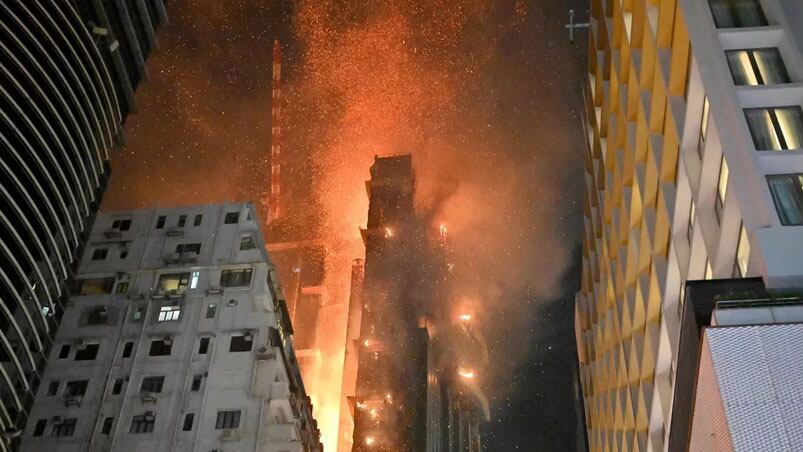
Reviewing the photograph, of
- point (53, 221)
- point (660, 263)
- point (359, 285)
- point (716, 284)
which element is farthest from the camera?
point (359, 285)

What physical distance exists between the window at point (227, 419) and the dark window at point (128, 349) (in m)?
7.75

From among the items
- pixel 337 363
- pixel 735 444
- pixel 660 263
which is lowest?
pixel 735 444

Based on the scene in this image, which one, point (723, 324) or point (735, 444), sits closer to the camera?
point (735, 444)

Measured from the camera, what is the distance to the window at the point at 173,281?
5488 centimetres

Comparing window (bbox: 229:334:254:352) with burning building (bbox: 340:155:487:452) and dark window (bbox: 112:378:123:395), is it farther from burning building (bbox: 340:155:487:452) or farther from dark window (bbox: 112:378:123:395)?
burning building (bbox: 340:155:487:452)

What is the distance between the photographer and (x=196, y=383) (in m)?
49.9

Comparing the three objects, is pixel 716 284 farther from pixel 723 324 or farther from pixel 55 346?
pixel 55 346

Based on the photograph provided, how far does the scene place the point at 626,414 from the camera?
32094 mm

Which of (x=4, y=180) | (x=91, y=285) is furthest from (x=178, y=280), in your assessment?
(x=4, y=180)

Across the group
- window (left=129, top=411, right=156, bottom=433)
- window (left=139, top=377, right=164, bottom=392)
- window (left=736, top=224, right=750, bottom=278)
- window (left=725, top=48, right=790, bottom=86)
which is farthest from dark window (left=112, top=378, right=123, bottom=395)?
window (left=725, top=48, right=790, bottom=86)

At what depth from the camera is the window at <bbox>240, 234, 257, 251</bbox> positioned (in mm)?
55688

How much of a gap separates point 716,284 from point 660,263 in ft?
26.0

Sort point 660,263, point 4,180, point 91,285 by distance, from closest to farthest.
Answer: point 660,263
point 4,180
point 91,285

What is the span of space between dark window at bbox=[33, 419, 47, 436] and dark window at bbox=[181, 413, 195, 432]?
8282 millimetres
